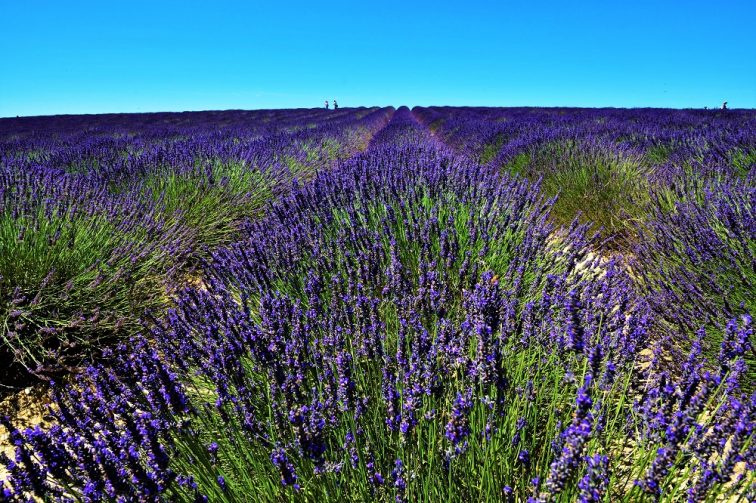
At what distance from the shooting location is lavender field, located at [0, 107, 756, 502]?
3.07 ft

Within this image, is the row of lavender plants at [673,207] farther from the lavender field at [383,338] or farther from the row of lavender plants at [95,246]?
the row of lavender plants at [95,246]

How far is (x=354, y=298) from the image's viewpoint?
1671mm

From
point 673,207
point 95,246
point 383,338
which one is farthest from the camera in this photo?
point 673,207

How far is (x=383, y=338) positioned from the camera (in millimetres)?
1426

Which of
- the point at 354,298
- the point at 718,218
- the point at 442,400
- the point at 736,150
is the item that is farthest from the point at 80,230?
the point at 736,150

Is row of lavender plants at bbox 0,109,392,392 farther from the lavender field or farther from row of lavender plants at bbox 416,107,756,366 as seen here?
row of lavender plants at bbox 416,107,756,366

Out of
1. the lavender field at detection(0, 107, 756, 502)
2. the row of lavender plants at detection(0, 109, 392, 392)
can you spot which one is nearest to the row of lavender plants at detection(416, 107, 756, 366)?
the lavender field at detection(0, 107, 756, 502)

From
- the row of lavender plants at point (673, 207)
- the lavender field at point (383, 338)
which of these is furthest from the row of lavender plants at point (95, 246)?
the row of lavender plants at point (673, 207)

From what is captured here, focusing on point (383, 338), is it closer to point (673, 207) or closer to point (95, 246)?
point (95, 246)

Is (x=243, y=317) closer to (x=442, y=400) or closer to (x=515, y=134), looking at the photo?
(x=442, y=400)

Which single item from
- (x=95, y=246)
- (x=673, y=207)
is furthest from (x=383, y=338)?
(x=673, y=207)

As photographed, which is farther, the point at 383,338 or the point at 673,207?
the point at 673,207

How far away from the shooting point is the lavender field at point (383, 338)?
36.8 inches

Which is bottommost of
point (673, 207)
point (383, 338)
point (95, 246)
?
point (383, 338)
